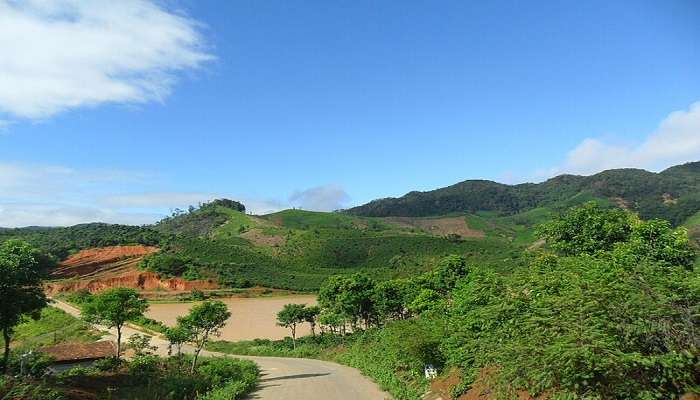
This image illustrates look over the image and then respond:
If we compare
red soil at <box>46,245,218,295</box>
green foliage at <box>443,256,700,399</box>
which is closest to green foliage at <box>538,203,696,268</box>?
green foliage at <box>443,256,700,399</box>

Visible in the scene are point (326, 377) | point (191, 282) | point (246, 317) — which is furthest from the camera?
point (191, 282)

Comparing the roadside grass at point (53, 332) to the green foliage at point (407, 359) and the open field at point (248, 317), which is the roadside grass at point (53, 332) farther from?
the green foliage at point (407, 359)

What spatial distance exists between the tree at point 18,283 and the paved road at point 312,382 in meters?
10.8

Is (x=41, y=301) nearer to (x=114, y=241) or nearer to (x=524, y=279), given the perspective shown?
(x=524, y=279)

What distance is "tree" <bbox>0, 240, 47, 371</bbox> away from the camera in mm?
18297

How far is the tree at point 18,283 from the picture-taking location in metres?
18.3

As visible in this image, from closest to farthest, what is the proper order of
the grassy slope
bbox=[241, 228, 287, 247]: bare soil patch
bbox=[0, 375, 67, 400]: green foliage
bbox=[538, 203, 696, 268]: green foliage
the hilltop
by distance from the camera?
bbox=[0, 375, 67, 400]: green foliage
bbox=[538, 203, 696, 268]: green foliage
the hilltop
the grassy slope
bbox=[241, 228, 287, 247]: bare soil patch

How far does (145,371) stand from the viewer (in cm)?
2523

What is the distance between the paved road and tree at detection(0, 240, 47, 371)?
1077 cm

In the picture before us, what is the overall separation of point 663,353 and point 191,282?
98672mm

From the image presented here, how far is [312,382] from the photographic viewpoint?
27.5 meters

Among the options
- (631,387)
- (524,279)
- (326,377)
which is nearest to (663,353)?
(631,387)

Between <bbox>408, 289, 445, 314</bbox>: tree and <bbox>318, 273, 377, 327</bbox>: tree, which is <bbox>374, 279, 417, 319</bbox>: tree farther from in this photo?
<bbox>408, 289, 445, 314</bbox>: tree

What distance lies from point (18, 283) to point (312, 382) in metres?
15.5
